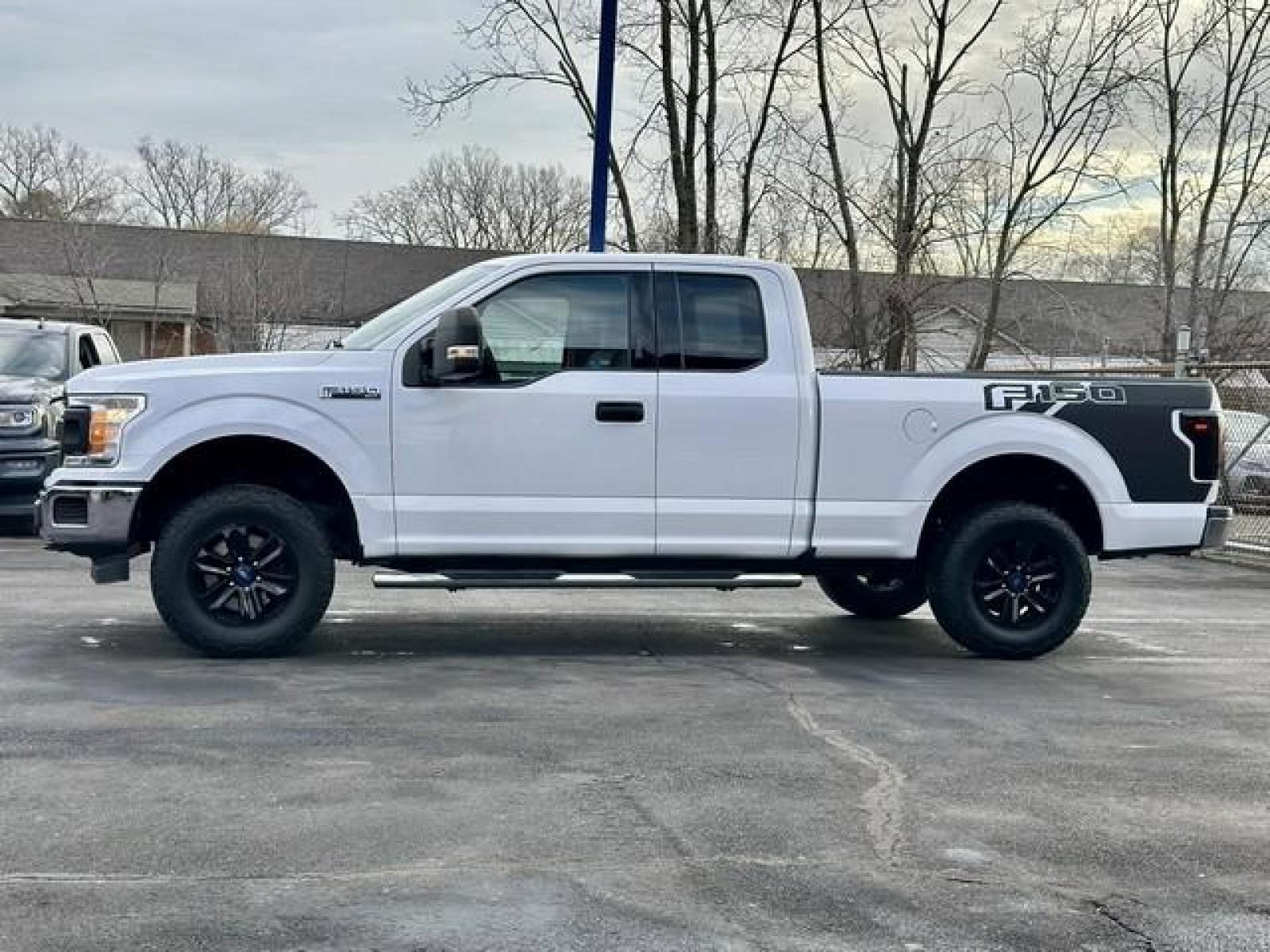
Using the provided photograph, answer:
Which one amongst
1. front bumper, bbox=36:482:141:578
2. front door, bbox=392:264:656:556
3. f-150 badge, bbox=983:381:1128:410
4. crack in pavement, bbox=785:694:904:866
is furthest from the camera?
f-150 badge, bbox=983:381:1128:410

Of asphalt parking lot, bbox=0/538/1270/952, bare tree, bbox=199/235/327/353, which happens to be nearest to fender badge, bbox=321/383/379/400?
asphalt parking lot, bbox=0/538/1270/952

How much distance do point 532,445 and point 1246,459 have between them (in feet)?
34.6

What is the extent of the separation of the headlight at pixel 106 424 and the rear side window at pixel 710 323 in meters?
2.80

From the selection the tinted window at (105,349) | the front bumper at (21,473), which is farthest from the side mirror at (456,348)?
the tinted window at (105,349)

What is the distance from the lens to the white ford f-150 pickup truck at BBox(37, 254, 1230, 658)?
23.6 feet

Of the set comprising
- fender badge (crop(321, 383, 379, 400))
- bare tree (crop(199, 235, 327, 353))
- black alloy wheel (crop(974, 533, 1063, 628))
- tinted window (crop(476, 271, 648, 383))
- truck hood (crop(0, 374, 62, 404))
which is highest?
bare tree (crop(199, 235, 327, 353))

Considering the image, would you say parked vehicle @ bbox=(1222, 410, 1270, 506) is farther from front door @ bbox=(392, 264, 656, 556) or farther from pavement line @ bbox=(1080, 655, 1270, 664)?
front door @ bbox=(392, 264, 656, 556)

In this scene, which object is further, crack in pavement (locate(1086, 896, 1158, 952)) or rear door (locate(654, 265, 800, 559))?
rear door (locate(654, 265, 800, 559))

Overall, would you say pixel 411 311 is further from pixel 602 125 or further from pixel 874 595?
pixel 602 125

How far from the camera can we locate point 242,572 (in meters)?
7.30

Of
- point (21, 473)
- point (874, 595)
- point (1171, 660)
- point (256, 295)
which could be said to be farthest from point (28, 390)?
point (256, 295)

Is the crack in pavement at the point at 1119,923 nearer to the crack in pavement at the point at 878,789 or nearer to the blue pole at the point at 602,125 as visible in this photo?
the crack in pavement at the point at 878,789

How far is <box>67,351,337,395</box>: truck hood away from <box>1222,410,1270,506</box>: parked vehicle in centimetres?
1115

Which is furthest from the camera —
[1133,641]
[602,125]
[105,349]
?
[602,125]
